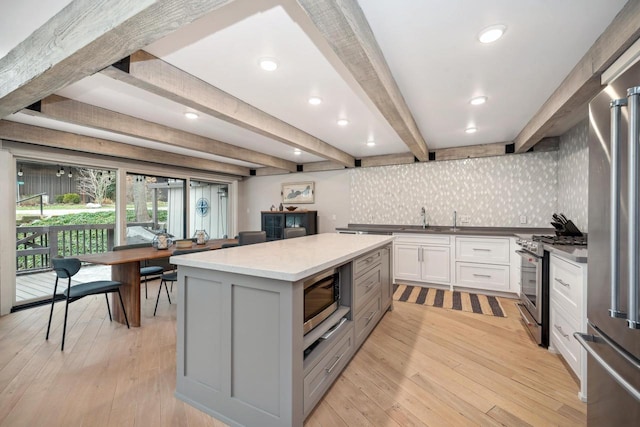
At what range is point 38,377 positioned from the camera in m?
2.04

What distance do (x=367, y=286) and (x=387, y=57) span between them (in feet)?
6.22

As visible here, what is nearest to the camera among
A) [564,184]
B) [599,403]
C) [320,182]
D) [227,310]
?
[599,403]

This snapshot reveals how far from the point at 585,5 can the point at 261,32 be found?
69.5 inches

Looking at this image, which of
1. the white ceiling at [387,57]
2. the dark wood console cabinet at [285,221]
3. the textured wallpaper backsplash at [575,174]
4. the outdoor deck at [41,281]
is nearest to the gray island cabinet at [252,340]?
the white ceiling at [387,57]

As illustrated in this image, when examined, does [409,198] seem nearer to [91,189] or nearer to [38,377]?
[38,377]

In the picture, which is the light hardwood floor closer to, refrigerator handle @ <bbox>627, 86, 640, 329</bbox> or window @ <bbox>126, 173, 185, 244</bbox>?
refrigerator handle @ <bbox>627, 86, 640, 329</bbox>

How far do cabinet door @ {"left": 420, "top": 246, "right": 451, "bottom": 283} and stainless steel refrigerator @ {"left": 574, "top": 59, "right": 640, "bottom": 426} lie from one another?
3002mm

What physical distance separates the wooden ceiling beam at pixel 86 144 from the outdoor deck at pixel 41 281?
2.14 meters

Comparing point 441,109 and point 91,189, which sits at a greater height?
point 441,109

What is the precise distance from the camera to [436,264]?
171 inches

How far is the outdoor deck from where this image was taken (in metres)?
3.88

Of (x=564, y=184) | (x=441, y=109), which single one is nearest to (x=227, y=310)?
(x=441, y=109)

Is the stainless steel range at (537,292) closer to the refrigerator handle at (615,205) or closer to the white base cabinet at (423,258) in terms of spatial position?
the white base cabinet at (423,258)

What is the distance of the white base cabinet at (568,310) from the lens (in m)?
1.83
